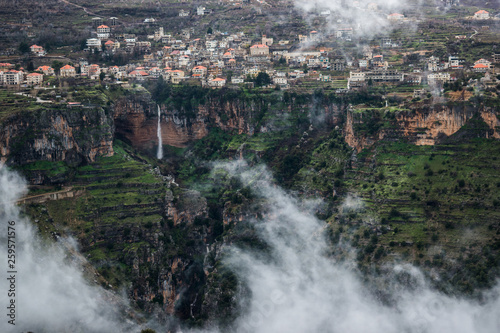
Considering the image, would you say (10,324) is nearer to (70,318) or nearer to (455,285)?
(70,318)

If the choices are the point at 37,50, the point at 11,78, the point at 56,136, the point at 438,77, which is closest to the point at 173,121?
the point at 56,136

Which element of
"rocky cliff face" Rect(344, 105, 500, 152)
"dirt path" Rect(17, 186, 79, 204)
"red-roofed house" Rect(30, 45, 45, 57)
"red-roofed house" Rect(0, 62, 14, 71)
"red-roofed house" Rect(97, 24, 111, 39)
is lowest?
"dirt path" Rect(17, 186, 79, 204)

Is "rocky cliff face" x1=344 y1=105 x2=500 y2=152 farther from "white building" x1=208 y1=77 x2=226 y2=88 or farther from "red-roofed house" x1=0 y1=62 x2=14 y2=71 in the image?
"red-roofed house" x1=0 y1=62 x2=14 y2=71

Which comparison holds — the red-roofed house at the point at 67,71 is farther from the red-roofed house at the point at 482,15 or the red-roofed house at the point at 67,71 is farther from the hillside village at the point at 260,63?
the red-roofed house at the point at 482,15

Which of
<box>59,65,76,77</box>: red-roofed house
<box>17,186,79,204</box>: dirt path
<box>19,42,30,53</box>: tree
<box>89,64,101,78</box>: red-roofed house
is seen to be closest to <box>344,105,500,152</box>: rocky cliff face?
<box>17,186,79,204</box>: dirt path

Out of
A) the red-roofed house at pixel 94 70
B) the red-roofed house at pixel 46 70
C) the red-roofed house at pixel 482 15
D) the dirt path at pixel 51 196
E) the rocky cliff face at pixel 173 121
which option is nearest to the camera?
the dirt path at pixel 51 196

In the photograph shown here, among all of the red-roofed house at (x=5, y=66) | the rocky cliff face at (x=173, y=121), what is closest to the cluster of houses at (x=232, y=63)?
the red-roofed house at (x=5, y=66)
